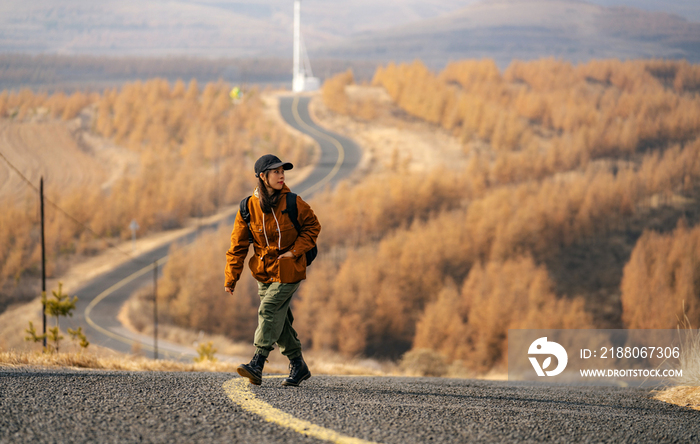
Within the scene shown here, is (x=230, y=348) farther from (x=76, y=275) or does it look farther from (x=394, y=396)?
(x=394, y=396)

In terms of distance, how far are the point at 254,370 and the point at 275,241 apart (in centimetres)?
112

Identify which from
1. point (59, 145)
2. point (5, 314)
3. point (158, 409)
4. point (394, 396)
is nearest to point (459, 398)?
point (394, 396)

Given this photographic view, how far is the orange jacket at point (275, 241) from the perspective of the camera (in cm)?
Result: 473

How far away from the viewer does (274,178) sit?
4605 mm

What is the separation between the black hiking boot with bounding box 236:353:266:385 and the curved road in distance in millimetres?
5257

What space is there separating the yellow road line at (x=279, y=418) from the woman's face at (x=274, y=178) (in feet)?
5.40

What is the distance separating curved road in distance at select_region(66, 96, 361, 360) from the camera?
3175 cm

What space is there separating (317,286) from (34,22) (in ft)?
315

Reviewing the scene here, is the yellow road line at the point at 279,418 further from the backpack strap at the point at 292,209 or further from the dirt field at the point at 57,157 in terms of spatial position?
the dirt field at the point at 57,157

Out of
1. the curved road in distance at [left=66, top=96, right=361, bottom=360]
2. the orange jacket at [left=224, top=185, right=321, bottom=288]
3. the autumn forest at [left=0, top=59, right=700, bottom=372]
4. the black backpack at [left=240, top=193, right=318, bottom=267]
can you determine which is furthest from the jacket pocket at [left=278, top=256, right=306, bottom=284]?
the autumn forest at [left=0, top=59, right=700, bottom=372]

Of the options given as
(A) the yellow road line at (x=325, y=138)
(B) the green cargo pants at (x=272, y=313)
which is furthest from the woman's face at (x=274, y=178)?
(A) the yellow road line at (x=325, y=138)

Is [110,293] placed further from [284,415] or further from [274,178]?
[284,415]

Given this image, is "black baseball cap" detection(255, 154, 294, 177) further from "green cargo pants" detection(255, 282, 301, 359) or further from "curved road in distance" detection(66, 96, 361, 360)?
"curved road in distance" detection(66, 96, 361, 360)

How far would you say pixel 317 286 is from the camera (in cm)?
4350
